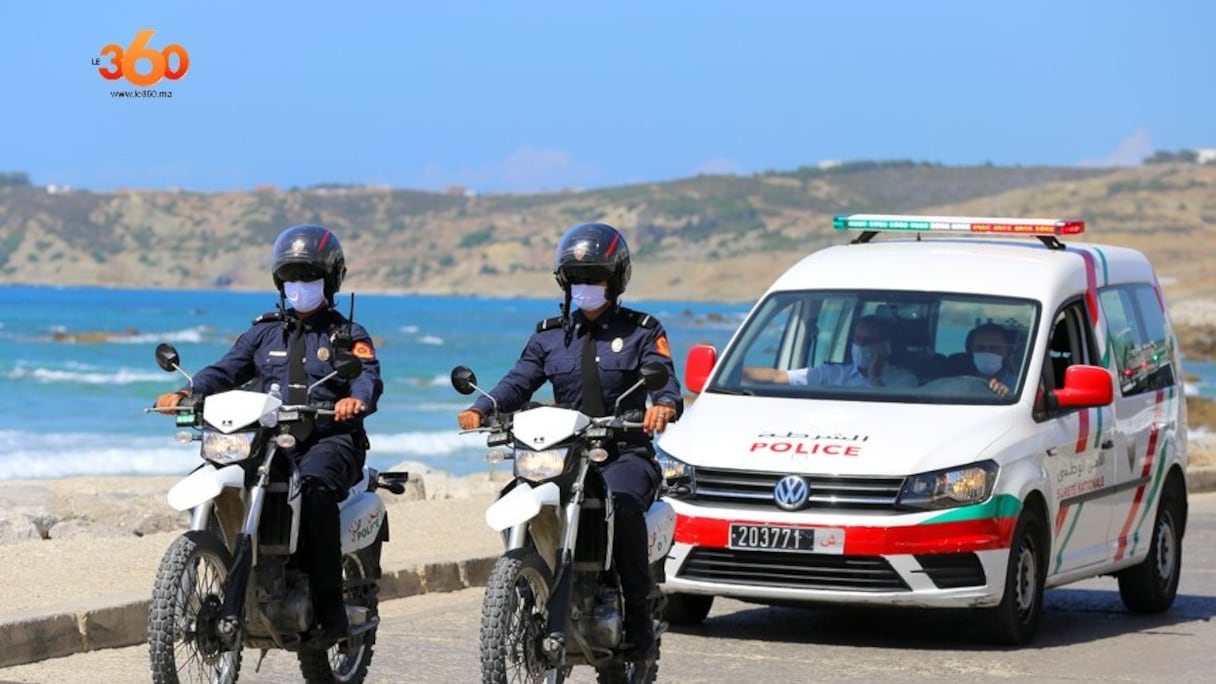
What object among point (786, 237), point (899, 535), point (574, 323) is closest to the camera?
point (574, 323)

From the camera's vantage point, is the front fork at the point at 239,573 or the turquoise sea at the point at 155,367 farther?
the turquoise sea at the point at 155,367

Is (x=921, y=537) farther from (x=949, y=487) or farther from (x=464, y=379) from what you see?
(x=464, y=379)

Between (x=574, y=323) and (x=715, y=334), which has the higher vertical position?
(x=574, y=323)

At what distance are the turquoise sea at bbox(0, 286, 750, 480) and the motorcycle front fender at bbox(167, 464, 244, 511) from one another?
2125 cm

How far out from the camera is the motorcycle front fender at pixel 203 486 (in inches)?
314

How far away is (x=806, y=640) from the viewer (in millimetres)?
11195

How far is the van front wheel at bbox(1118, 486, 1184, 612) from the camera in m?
12.5

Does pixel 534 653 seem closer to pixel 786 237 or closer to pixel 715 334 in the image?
pixel 715 334

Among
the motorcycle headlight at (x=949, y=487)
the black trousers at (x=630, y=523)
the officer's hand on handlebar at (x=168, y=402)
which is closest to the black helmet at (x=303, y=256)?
the officer's hand on handlebar at (x=168, y=402)

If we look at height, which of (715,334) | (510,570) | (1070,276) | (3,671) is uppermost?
(1070,276)

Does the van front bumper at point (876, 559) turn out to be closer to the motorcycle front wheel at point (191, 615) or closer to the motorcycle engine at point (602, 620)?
the motorcycle engine at point (602, 620)

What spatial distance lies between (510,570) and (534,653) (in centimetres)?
36

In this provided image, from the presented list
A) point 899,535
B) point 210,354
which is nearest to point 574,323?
point 899,535

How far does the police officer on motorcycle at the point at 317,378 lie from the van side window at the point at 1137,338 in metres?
5.05
